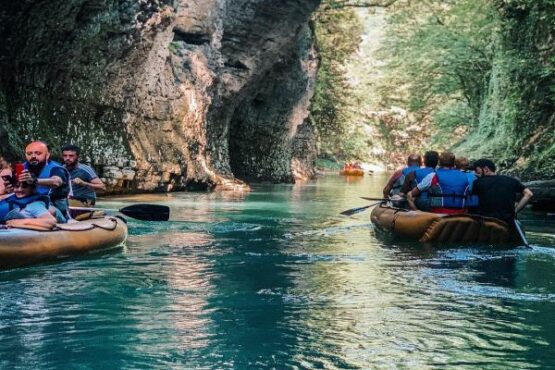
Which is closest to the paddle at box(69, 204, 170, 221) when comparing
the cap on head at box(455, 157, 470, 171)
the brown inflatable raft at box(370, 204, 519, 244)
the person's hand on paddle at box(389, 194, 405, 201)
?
the person's hand on paddle at box(389, 194, 405, 201)

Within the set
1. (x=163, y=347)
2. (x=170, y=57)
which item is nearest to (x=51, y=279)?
(x=163, y=347)

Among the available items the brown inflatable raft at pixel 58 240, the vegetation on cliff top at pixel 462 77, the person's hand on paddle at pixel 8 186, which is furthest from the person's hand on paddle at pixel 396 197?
the vegetation on cliff top at pixel 462 77

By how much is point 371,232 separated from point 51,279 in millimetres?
6592

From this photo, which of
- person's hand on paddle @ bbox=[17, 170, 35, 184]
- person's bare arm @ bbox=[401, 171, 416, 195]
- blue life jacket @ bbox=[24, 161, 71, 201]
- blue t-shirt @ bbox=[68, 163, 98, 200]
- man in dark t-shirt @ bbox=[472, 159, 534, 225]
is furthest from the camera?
person's bare arm @ bbox=[401, 171, 416, 195]

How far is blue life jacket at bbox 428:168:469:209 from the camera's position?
38.8 feet

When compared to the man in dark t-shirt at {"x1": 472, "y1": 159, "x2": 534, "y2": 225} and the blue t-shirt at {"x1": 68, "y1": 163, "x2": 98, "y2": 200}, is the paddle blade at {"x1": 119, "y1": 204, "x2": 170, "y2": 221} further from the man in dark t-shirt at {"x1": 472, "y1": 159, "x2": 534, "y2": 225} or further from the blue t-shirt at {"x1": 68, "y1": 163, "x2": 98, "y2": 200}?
the man in dark t-shirt at {"x1": 472, "y1": 159, "x2": 534, "y2": 225}

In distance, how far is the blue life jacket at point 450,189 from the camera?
11.8 metres

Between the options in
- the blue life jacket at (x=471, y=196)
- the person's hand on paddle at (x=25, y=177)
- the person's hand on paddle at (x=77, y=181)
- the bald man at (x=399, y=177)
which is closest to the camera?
the person's hand on paddle at (x=25, y=177)

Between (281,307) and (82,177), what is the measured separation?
514cm

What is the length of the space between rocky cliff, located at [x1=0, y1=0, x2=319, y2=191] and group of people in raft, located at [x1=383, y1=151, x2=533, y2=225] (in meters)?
7.71

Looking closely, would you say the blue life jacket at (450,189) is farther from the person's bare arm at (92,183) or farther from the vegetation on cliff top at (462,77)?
the vegetation on cliff top at (462,77)

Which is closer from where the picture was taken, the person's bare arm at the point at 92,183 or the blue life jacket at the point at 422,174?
the person's bare arm at the point at 92,183

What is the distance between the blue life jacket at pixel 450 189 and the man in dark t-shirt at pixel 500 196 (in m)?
0.26

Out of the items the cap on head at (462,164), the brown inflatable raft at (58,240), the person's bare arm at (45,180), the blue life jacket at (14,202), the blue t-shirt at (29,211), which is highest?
the cap on head at (462,164)
